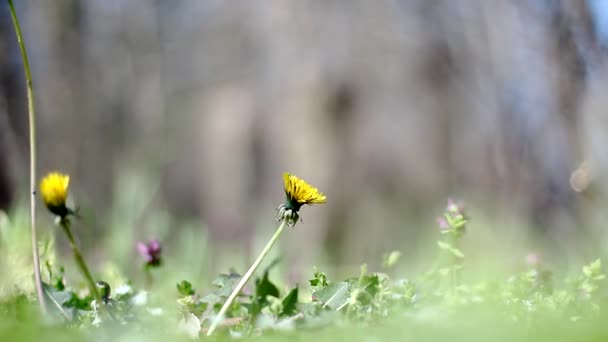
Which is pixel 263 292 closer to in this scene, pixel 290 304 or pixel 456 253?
pixel 290 304

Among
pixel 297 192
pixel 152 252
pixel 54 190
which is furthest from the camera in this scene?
pixel 152 252

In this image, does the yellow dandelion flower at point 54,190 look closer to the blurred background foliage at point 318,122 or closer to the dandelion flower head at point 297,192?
the dandelion flower head at point 297,192

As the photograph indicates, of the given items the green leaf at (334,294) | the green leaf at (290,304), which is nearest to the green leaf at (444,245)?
the green leaf at (334,294)

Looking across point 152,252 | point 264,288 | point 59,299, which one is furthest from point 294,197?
point 152,252

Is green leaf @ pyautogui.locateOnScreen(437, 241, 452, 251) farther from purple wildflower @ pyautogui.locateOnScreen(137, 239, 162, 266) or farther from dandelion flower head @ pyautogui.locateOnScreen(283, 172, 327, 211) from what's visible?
purple wildflower @ pyautogui.locateOnScreen(137, 239, 162, 266)

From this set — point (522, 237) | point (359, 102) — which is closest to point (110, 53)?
point (359, 102)

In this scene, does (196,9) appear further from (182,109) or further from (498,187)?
(498,187)
